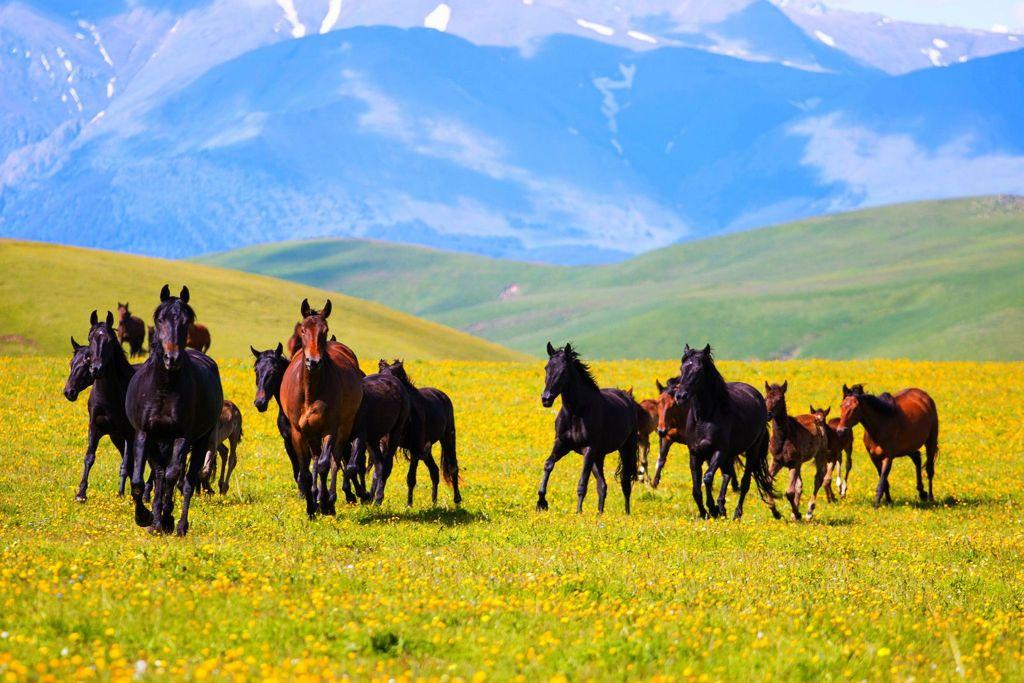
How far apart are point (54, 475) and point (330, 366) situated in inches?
280

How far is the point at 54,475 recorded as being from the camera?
21.7m

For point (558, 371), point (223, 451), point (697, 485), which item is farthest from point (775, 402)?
point (223, 451)

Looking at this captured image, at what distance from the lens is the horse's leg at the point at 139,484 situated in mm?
15148

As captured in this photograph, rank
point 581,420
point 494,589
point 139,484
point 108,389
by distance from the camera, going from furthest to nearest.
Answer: point 581,420
point 108,389
point 139,484
point 494,589

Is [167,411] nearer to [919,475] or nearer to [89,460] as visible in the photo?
[89,460]

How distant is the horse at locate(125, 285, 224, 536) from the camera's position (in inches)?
582

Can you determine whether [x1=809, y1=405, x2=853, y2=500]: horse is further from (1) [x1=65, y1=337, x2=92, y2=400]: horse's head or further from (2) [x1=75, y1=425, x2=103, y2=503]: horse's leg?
(1) [x1=65, y1=337, x2=92, y2=400]: horse's head

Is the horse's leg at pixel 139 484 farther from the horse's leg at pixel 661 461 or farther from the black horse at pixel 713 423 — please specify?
Result: the horse's leg at pixel 661 461

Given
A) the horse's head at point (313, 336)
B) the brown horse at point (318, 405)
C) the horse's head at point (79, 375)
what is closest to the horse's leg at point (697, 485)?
the brown horse at point (318, 405)

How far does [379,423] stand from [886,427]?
1152 cm

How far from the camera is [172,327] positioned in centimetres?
1472

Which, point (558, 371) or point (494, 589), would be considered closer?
point (494, 589)

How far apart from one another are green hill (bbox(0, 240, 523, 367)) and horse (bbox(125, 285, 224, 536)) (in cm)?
5175

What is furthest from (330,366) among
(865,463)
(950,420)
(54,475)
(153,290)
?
(153,290)
